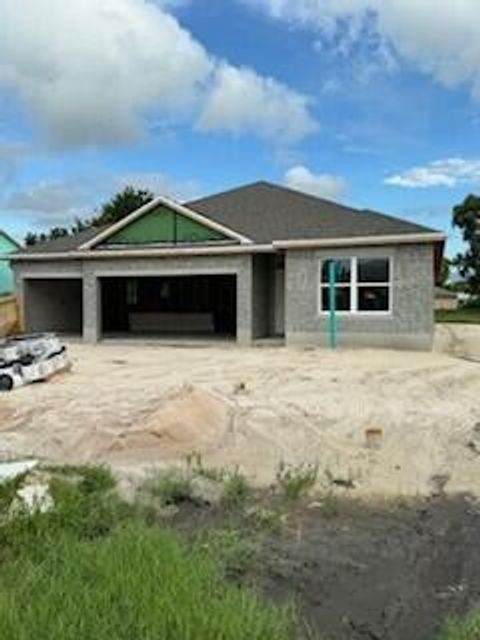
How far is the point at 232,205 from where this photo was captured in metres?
32.4

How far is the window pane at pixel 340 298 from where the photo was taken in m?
25.8

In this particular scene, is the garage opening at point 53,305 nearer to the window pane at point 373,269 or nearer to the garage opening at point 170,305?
the garage opening at point 170,305

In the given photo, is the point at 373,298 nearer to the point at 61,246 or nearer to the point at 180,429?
the point at 61,246

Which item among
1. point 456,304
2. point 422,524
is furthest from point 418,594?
point 456,304

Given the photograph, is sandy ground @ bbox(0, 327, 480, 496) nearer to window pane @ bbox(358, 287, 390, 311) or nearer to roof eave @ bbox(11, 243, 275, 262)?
window pane @ bbox(358, 287, 390, 311)

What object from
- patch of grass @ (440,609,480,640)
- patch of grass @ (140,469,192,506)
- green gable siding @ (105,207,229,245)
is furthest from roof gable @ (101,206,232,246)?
patch of grass @ (440,609,480,640)

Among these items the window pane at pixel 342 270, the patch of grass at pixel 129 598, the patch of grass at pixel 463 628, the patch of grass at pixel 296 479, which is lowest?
the patch of grass at pixel 296 479

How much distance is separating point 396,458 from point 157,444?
11.6ft

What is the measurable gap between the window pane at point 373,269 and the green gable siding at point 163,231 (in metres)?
4.84

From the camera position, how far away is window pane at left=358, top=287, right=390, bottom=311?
25.3 m

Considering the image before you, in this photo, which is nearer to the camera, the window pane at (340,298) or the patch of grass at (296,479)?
the patch of grass at (296,479)

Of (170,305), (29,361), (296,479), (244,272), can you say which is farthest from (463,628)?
(170,305)

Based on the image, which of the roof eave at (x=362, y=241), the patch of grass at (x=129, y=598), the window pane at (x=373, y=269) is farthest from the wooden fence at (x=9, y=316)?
the patch of grass at (x=129, y=598)

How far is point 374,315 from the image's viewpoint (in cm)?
2530
